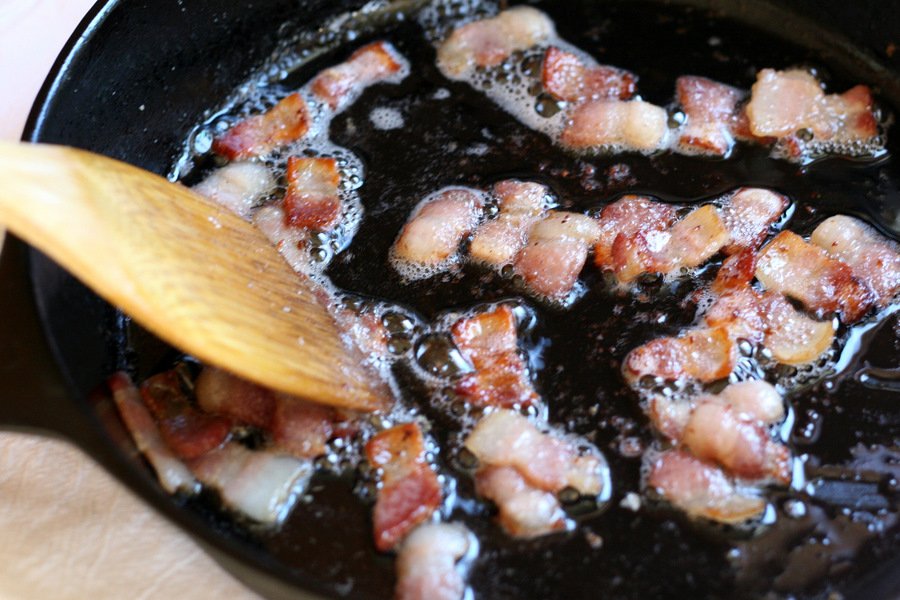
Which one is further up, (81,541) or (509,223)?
(509,223)

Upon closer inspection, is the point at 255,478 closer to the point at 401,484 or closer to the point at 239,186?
the point at 401,484

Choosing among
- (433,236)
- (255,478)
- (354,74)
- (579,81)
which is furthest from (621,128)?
(255,478)

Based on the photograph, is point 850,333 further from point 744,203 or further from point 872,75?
point 872,75

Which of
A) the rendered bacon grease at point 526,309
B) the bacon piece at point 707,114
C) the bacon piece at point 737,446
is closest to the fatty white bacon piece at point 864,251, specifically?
the rendered bacon grease at point 526,309

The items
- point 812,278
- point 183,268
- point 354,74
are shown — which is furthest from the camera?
point 354,74

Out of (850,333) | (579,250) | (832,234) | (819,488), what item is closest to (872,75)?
(832,234)

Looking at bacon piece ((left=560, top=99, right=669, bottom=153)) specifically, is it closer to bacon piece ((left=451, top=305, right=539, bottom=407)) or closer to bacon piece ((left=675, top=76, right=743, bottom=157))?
bacon piece ((left=675, top=76, right=743, bottom=157))

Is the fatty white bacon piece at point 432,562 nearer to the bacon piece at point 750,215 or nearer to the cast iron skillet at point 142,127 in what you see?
the cast iron skillet at point 142,127

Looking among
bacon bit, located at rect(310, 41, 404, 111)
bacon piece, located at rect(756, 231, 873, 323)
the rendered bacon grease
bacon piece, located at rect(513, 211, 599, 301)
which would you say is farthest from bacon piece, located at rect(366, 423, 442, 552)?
bacon bit, located at rect(310, 41, 404, 111)
